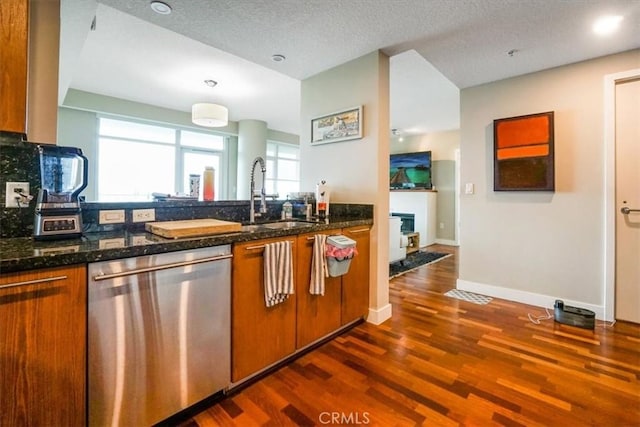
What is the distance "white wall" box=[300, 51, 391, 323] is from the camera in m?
2.48

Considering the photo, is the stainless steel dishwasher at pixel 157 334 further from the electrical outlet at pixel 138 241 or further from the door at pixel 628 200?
the door at pixel 628 200

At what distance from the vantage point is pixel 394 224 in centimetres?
411

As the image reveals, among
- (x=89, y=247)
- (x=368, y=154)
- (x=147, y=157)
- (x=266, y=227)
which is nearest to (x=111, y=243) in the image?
(x=89, y=247)

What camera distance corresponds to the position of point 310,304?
1997 mm

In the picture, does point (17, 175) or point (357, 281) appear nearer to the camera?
point (17, 175)

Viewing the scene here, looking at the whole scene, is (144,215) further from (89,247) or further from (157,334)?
(157,334)

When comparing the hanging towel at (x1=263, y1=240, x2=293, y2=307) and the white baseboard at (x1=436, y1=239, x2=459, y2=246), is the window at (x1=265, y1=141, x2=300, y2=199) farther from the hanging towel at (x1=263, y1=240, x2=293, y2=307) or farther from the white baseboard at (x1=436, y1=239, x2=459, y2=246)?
the hanging towel at (x1=263, y1=240, x2=293, y2=307)

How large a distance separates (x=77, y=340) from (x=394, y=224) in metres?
3.64

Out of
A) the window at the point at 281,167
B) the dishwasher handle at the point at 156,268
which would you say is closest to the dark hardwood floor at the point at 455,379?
the dishwasher handle at the point at 156,268

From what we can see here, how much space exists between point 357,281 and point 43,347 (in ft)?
6.25

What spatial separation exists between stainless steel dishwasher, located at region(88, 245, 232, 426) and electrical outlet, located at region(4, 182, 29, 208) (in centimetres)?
70

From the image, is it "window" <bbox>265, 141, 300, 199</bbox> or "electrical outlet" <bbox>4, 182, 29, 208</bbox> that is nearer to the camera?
"electrical outlet" <bbox>4, 182, 29, 208</bbox>

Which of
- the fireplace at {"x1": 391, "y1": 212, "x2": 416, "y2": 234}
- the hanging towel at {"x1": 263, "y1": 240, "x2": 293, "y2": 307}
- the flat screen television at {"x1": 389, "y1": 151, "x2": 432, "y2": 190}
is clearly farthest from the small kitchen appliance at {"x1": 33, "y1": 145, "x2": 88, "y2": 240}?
the fireplace at {"x1": 391, "y1": 212, "x2": 416, "y2": 234}

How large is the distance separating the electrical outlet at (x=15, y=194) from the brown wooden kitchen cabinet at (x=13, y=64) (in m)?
0.35
